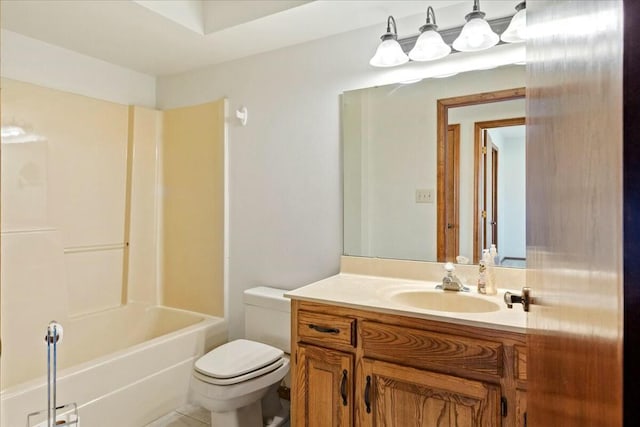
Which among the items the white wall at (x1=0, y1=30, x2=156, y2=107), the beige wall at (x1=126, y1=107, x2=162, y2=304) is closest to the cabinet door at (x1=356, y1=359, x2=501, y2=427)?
the beige wall at (x1=126, y1=107, x2=162, y2=304)

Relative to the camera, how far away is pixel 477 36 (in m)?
1.69

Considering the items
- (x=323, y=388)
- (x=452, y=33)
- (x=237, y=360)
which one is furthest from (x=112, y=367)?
(x=452, y=33)

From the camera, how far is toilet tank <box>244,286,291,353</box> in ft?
7.22

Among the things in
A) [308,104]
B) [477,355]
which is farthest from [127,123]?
[477,355]

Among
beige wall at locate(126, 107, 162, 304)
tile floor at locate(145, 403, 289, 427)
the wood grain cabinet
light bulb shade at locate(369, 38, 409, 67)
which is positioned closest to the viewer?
the wood grain cabinet

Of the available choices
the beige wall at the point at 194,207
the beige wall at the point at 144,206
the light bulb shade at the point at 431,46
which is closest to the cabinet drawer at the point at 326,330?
the beige wall at the point at 194,207

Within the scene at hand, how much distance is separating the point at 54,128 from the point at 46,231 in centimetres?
64

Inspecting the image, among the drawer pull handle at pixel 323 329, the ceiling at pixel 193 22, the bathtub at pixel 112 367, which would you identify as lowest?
the bathtub at pixel 112 367

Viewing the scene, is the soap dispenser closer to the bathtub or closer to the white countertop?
the white countertop

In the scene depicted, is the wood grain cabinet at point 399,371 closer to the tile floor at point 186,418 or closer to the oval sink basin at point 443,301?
the oval sink basin at point 443,301

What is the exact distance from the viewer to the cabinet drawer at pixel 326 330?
59.9 inches

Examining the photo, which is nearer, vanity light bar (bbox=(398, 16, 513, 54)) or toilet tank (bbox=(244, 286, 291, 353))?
vanity light bar (bbox=(398, 16, 513, 54))

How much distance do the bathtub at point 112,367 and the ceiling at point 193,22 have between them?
1680 millimetres

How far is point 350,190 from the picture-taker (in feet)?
7.00
